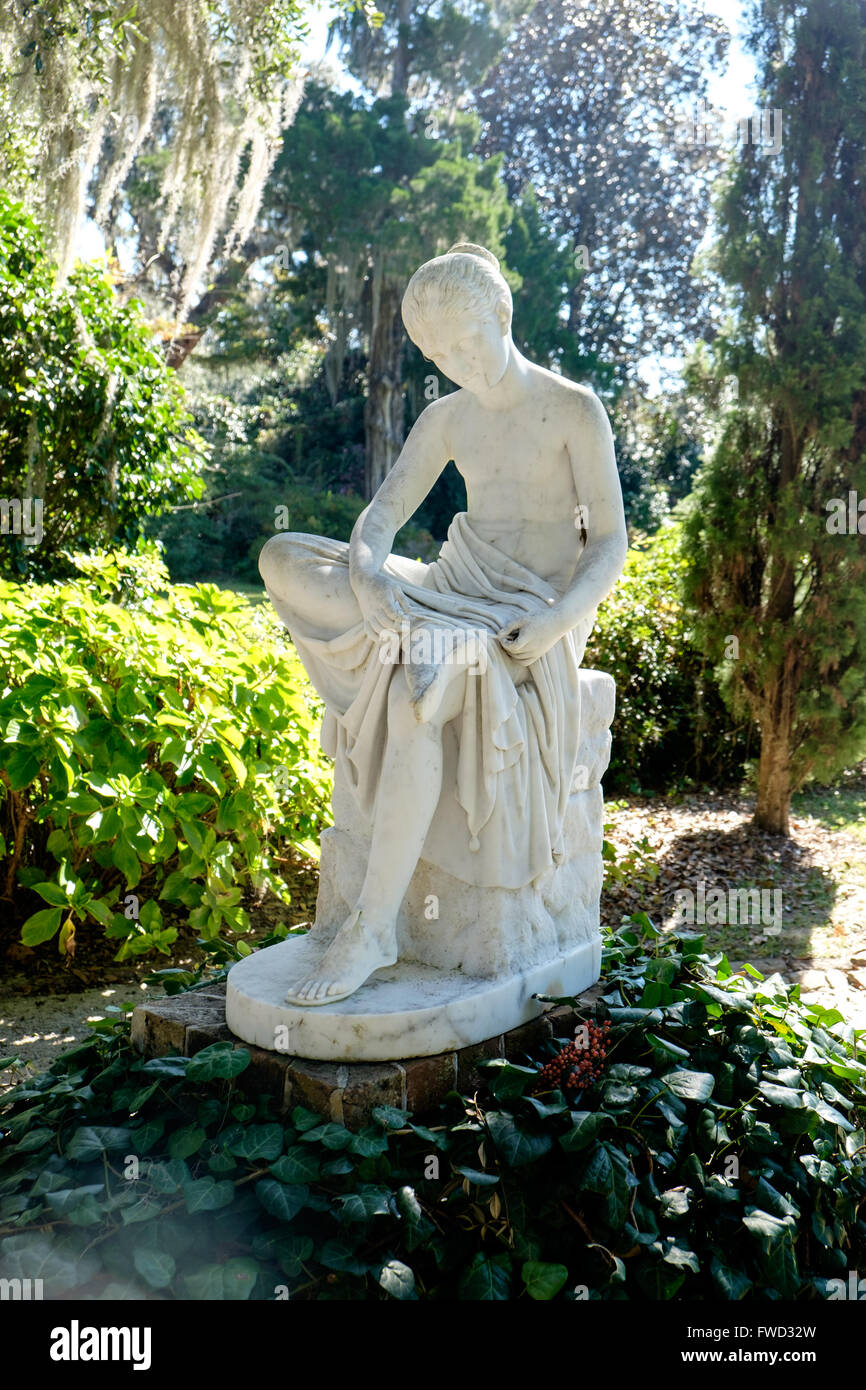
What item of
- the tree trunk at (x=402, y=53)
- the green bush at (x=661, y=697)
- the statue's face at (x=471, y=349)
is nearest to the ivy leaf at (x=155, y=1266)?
the statue's face at (x=471, y=349)

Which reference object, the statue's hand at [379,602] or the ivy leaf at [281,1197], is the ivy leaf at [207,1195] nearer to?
the ivy leaf at [281,1197]

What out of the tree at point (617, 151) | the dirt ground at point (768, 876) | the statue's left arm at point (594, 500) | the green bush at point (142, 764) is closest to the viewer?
the statue's left arm at point (594, 500)

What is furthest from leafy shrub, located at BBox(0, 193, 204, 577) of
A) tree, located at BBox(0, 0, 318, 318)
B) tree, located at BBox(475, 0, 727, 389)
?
tree, located at BBox(475, 0, 727, 389)

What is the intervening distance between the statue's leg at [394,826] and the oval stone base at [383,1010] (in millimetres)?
95

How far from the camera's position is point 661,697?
25.8ft

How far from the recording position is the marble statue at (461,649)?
97.7 inches

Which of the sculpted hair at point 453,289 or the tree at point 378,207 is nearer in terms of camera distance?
the sculpted hair at point 453,289

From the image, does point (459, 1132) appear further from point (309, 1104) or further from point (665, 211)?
point (665, 211)

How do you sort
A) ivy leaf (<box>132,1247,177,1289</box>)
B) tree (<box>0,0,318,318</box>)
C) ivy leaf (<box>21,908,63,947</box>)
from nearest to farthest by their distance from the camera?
ivy leaf (<box>132,1247,177,1289</box>) < ivy leaf (<box>21,908,63,947</box>) < tree (<box>0,0,318,318</box>)

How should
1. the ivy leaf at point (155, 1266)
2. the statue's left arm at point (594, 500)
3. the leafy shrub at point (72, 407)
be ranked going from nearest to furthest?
the ivy leaf at point (155, 1266) → the statue's left arm at point (594, 500) → the leafy shrub at point (72, 407)

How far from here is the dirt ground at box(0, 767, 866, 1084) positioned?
385 centimetres

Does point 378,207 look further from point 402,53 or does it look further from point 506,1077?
point 506,1077

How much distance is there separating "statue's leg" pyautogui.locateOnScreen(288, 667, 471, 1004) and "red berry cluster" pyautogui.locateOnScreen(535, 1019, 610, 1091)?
0.43 m

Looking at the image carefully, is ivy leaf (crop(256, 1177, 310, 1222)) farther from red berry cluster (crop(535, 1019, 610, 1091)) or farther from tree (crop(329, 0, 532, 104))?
tree (crop(329, 0, 532, 104))
